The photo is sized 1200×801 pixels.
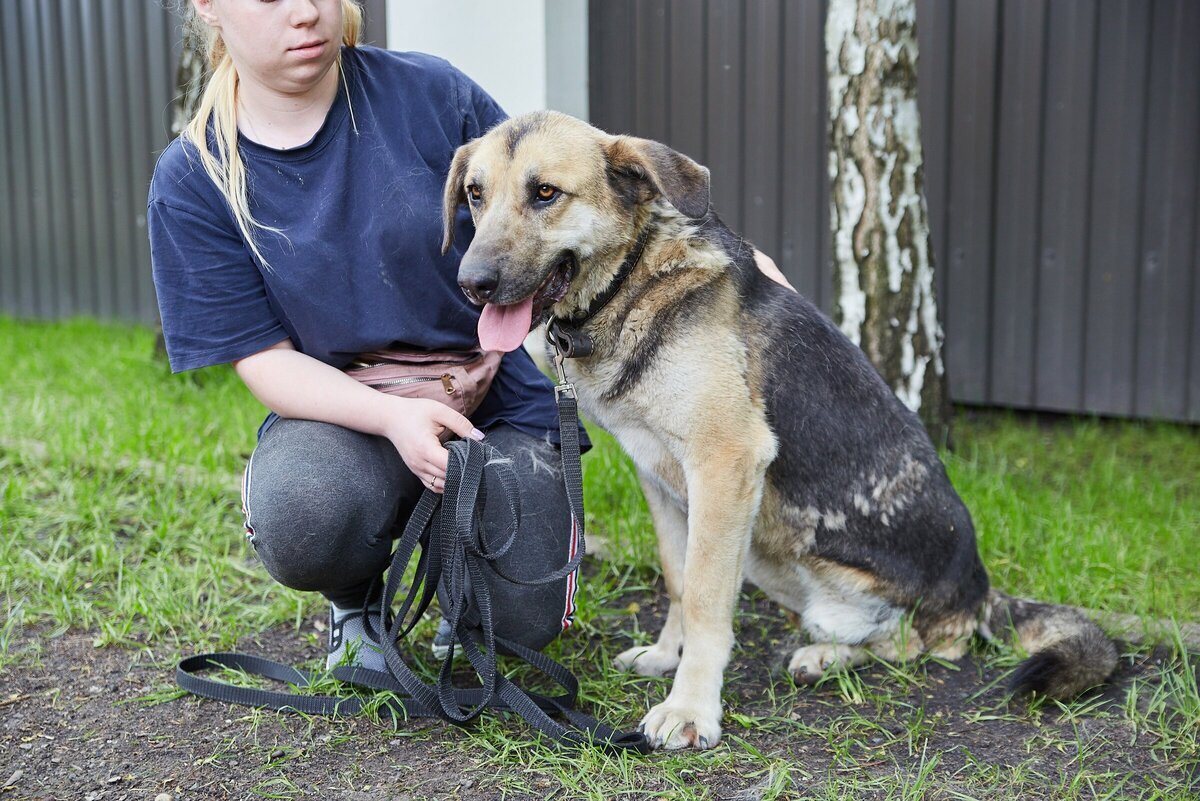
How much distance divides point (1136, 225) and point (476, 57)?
3.31m

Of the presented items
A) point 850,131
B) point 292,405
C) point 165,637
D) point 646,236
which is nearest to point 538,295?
point 646,236

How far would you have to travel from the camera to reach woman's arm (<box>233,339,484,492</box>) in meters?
2.40

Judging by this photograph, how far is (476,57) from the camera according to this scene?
5.33 metres

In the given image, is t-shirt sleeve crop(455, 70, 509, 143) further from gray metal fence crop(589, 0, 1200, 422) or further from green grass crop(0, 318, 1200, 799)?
gray metal fence crop(589, 0, 1200, 422)

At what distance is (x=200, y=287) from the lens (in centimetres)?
256

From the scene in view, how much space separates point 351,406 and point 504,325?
44 cm

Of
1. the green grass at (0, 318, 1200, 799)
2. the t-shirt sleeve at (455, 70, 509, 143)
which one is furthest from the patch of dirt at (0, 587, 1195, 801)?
the t-shirt sleeve at (455, 70, 509, 143)

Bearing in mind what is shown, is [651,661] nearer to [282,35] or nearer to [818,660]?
[818,660]

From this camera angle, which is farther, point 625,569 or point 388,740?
point 625,569

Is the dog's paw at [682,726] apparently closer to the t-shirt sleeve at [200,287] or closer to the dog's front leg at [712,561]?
the dog's front leg at [712,561]

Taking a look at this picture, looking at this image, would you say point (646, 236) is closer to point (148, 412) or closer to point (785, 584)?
point (785, 584)

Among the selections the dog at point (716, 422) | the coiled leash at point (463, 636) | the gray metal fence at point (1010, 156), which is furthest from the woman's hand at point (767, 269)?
the gray metal fence at point (1010, 156)

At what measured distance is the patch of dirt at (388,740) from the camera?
2.21 meters

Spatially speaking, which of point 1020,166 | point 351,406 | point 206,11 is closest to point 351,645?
point 351,406
